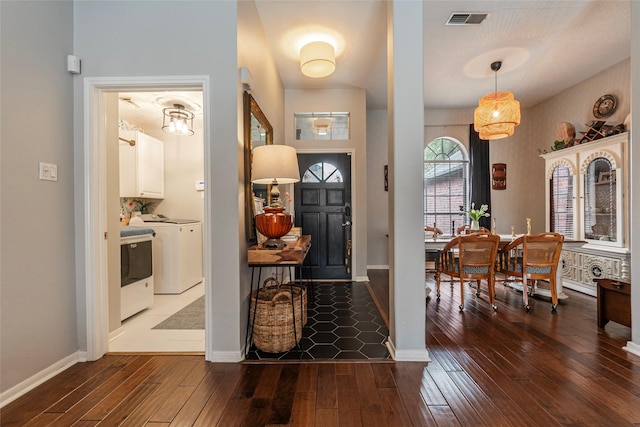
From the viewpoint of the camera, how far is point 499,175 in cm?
527

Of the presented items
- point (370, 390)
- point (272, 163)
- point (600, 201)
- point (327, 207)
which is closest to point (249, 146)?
point (272, 163)

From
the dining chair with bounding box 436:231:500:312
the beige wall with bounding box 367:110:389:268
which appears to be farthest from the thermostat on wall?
the beige wall with bounding box 367:110:389:268

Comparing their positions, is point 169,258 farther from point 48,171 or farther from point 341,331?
point 341,331

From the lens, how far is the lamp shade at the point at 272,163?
2113 millimetres

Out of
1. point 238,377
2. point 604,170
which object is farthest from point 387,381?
point 604,170

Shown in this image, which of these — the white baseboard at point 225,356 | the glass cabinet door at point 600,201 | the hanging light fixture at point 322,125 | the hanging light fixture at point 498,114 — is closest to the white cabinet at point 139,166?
the hanging light fixture at point 322,125

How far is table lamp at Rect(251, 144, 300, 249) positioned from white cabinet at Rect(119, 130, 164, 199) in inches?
106

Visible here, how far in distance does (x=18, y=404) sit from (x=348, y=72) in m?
4.37

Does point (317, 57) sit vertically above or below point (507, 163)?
above

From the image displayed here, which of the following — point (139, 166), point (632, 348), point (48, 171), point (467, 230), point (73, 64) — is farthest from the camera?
point (467, 230)

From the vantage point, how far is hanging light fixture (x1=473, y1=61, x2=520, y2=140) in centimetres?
335

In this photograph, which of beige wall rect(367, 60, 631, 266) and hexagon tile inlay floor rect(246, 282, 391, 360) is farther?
beige wall rect(367, 60, 631, 266)

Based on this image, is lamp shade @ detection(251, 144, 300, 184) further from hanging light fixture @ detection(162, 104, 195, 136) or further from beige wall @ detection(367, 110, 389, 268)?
beige wall @ detection(367, 110, 389, 268)

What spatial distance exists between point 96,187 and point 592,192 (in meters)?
5.65
